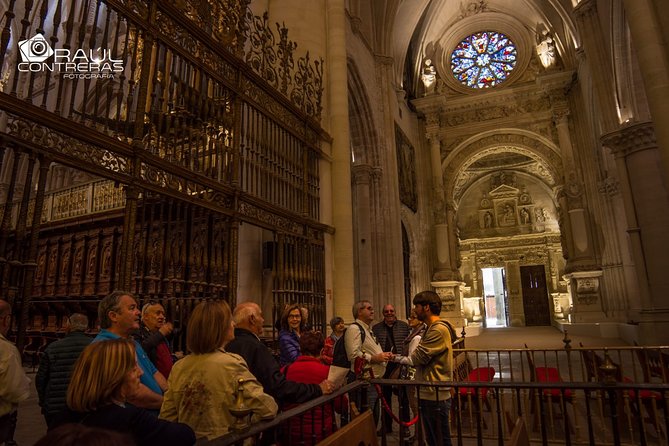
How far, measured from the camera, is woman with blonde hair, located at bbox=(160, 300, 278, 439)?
6.52 feet

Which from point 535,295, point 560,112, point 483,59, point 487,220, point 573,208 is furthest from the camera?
point 487,220

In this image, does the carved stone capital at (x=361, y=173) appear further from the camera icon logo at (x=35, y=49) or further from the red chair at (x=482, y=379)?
the camera icon logo at (x=35, y=49)

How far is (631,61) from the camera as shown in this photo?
9.93m

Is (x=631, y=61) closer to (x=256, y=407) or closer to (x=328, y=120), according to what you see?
(x=328, y=120)

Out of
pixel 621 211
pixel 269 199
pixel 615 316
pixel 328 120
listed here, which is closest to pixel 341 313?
pixel 269 199

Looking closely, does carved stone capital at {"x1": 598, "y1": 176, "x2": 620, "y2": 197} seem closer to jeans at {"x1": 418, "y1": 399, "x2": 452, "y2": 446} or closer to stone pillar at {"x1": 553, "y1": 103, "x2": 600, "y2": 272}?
stone pillar at {"x1": 553, "y1": 103, "x2": 600, "y2": 272}

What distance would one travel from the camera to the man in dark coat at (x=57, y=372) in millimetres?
2404

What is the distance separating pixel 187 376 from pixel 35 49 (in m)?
3.92

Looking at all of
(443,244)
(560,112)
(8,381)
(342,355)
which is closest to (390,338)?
(342,355)

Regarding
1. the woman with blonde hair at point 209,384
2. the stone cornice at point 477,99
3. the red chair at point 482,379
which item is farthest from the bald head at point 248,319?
the stone cornice at point 477,99

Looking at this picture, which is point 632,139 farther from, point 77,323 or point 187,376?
point 77,323

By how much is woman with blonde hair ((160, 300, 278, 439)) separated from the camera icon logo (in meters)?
3.06

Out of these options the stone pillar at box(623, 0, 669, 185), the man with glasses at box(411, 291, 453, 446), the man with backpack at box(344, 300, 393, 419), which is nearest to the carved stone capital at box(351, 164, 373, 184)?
the stone pillar at box(623, 0, 669, 185)

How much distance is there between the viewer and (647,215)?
8844 mm
